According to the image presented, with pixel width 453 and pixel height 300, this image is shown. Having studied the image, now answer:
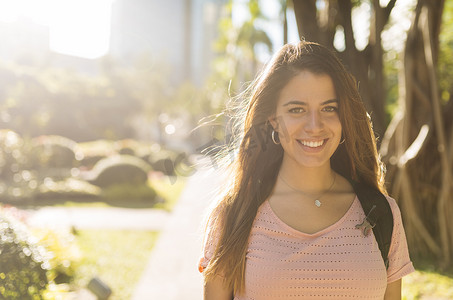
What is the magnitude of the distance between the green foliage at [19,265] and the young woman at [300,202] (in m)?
1.82

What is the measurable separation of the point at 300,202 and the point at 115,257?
249 inches

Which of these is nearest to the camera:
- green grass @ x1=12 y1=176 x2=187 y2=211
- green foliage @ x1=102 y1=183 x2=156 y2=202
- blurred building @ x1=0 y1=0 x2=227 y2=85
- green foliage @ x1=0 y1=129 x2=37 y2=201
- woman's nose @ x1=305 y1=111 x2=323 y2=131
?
woman's nose @ x1=305 y1=111 x2=323 y2=131

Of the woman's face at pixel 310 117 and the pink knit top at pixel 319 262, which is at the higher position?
the woman's face at pixel 310 117

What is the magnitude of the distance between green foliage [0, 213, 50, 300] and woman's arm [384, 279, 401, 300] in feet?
7.73

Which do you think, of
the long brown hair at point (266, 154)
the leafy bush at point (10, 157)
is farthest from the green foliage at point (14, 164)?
the long brown hair at point (266, 154)

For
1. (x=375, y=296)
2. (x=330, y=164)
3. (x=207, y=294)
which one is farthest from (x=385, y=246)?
(x=207, y=294)

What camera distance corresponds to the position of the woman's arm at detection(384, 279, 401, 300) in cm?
201

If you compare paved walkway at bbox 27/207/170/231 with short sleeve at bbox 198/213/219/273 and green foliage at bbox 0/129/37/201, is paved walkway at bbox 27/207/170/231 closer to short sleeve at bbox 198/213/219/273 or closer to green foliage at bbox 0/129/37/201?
green foliage at bbox 0/129/37/201

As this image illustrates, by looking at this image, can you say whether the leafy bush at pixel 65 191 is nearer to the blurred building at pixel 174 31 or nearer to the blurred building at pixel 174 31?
the blurred building at pixel 174 31

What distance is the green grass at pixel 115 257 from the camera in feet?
20.9

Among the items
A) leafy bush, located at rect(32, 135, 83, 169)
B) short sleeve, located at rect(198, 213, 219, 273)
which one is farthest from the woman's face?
leafy bush, located at rect(32, 135, 83, 169)

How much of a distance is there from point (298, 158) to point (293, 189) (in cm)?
17

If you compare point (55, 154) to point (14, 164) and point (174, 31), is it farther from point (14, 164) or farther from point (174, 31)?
point (174, 31)

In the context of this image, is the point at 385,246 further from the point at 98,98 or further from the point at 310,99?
the point at 98,98
